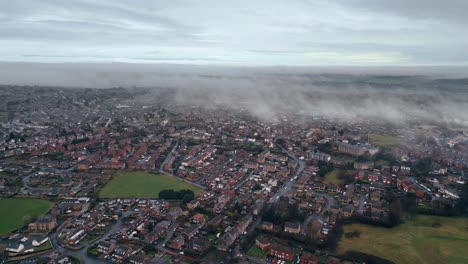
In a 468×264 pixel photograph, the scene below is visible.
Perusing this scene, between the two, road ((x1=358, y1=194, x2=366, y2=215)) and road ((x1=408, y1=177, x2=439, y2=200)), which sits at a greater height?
road ((x1=408, y1=177, x2=439, y2=200))

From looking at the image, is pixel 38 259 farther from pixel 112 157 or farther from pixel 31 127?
pixel 31 127

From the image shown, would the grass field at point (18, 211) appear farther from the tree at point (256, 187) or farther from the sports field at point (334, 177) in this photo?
the sports field at point (334, 177)

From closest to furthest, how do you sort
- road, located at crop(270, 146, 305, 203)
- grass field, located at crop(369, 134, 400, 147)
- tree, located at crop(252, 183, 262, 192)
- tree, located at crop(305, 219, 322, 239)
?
1. tree, located at crop(305, 219, 322, 239)
2. road, located at crop(270, 146, 305, 203)
3. tree, located at crop(252, 183, 262, 192)
4. grass field, located at crop(369, 134, 400, 147)

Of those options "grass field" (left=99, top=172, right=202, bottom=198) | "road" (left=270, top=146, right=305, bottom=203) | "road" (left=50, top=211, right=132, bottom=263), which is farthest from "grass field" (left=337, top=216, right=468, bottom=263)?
"road" (left=50, top=211, right=132, bottom=263)

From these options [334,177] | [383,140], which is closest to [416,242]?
[334,177]

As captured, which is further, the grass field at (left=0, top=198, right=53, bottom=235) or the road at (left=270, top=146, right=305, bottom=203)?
the road at (left=270, top=146, right=305, bottom=203)

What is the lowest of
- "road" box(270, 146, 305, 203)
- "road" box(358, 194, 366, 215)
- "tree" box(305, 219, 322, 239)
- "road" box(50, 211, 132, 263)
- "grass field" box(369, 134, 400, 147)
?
"road" box(50, 211, 132, 263)

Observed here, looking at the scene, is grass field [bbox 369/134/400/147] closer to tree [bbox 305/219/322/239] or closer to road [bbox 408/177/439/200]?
road [bbox 408/177/439/200]

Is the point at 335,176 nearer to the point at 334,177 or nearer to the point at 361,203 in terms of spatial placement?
the point at 334,177
